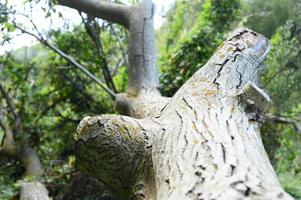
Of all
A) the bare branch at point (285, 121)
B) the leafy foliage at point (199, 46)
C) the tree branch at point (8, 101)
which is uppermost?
the leafy foliage at point (199, 46)

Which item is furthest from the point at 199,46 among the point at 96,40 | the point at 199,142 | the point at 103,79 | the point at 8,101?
the point at 199,142

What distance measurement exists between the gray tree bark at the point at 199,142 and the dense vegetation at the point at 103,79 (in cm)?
156

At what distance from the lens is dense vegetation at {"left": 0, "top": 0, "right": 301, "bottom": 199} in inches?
172

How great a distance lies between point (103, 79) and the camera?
5.02 m

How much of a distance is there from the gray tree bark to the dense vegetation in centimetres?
156

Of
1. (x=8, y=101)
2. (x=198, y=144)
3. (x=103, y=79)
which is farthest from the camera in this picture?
(x=103, y=79)

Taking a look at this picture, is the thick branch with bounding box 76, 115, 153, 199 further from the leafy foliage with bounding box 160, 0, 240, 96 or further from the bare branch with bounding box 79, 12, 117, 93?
the bare branch with bounding box 79, 12, 117, 93

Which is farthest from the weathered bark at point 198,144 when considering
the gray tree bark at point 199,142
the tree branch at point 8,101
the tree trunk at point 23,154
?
the tree branch at point 8,101

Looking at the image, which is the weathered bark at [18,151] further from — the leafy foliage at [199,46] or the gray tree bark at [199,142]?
the gray tree bark at [199,142]

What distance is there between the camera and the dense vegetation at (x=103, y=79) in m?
4.37

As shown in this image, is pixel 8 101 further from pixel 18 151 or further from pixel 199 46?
pixel 199 46

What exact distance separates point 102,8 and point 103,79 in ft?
4.78

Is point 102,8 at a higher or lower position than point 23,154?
higher

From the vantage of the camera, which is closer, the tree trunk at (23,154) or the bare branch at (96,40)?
the tree trunk at (23,154)
